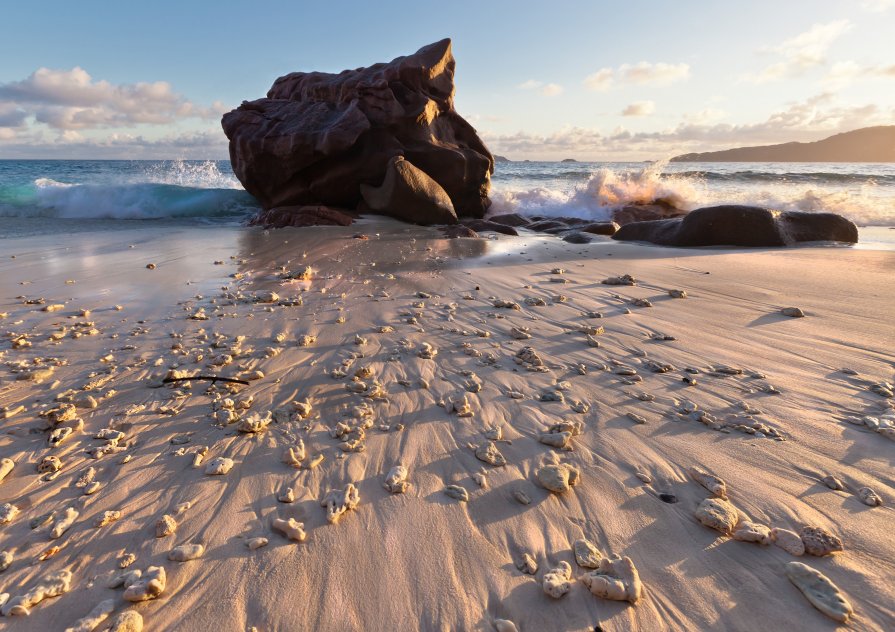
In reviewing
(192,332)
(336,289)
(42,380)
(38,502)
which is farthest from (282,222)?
(38,502)

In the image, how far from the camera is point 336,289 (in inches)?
192

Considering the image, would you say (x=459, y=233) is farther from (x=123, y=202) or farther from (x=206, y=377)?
(x=123, y=202)

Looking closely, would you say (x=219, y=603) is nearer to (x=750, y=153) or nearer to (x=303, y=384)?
(x=303, y=384)

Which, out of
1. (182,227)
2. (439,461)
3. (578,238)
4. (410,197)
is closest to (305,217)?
(410,197)

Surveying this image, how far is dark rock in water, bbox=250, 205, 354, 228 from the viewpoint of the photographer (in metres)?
10.7

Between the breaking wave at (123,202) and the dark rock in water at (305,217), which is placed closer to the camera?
the dark rock in water at (305,217)

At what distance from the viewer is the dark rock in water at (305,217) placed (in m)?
10.7

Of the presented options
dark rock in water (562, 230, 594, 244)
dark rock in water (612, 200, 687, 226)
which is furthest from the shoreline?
dark rock in water (612, 200, 687, 226)

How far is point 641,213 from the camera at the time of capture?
1312 cm

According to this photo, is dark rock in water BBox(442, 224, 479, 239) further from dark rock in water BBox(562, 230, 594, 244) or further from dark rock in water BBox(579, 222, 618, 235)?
dark rock in water BBox(579, 222, 618, 235)

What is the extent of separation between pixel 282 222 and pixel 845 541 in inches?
445

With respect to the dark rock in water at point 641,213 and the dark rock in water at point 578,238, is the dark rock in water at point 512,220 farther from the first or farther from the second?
the dark rock in water at point 578,238

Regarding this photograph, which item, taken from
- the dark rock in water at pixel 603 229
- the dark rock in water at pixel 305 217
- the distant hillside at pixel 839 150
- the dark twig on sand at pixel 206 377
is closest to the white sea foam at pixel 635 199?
the dark rock in water at pixel 603 229

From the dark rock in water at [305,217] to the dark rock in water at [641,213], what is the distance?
7.54 meters
